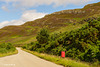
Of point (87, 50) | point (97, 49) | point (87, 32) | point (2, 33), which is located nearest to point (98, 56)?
point (97, 49)

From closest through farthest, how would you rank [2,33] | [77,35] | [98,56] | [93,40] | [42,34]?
[98,56], [93,40], [77,35], [42,34], [2,33]

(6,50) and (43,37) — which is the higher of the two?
(43,37)

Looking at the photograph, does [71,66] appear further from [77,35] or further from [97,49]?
[77,35]

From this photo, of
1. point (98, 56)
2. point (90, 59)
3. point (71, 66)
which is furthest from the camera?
point (90, 59)

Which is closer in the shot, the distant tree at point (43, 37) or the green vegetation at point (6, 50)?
the green vegetation at point (6, 50)

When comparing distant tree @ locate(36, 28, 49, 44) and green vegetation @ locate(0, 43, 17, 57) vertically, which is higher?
distant tree @ locate(36, 28, 49, 44)

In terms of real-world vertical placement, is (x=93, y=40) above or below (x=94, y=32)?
below

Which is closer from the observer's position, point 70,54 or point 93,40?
point 93,40

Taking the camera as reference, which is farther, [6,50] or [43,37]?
[43,37]

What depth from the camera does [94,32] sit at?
52.6ft

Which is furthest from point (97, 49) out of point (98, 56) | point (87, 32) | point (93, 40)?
point (87, 32)

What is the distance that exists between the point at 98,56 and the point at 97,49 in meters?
1.03

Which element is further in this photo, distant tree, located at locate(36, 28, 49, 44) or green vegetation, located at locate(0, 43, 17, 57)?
distant tree, located at locate(36, 28, 49, 44)

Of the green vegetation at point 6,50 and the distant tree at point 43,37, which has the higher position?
the distant tree at point 43,37
